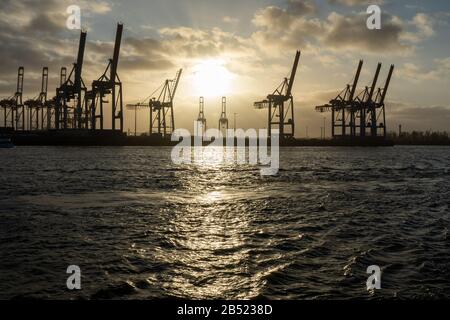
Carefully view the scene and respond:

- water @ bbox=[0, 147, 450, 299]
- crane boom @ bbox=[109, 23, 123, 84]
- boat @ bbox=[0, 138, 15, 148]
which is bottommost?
water @ bbox=[0, 147, 450, 299]

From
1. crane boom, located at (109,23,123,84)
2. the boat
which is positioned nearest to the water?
the boat

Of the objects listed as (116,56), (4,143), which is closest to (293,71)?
(116,56)

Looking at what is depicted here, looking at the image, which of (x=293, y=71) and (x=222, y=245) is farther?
(x=293, y=71)

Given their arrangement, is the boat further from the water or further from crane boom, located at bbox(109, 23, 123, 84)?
the water

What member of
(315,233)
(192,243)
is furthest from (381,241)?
(192,243)

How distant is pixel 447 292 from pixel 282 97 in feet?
428

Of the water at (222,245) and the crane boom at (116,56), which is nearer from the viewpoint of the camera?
the water at (222,245)

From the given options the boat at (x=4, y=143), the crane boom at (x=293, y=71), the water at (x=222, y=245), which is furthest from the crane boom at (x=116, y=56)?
the water at (x=222, y=245)

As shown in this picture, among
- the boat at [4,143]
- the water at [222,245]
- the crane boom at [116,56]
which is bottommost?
the water at [222,245]

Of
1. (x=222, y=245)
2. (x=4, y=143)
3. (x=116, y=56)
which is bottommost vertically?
(x=222, y=245)

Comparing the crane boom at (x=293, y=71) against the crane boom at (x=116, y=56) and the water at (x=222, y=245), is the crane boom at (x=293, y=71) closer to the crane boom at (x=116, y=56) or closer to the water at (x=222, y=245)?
the crane boom at (x=116, y=56)

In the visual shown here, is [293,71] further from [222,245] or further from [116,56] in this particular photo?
[222,245]

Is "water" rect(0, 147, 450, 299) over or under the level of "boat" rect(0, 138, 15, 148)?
under

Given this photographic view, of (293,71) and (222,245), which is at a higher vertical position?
(293,71)
